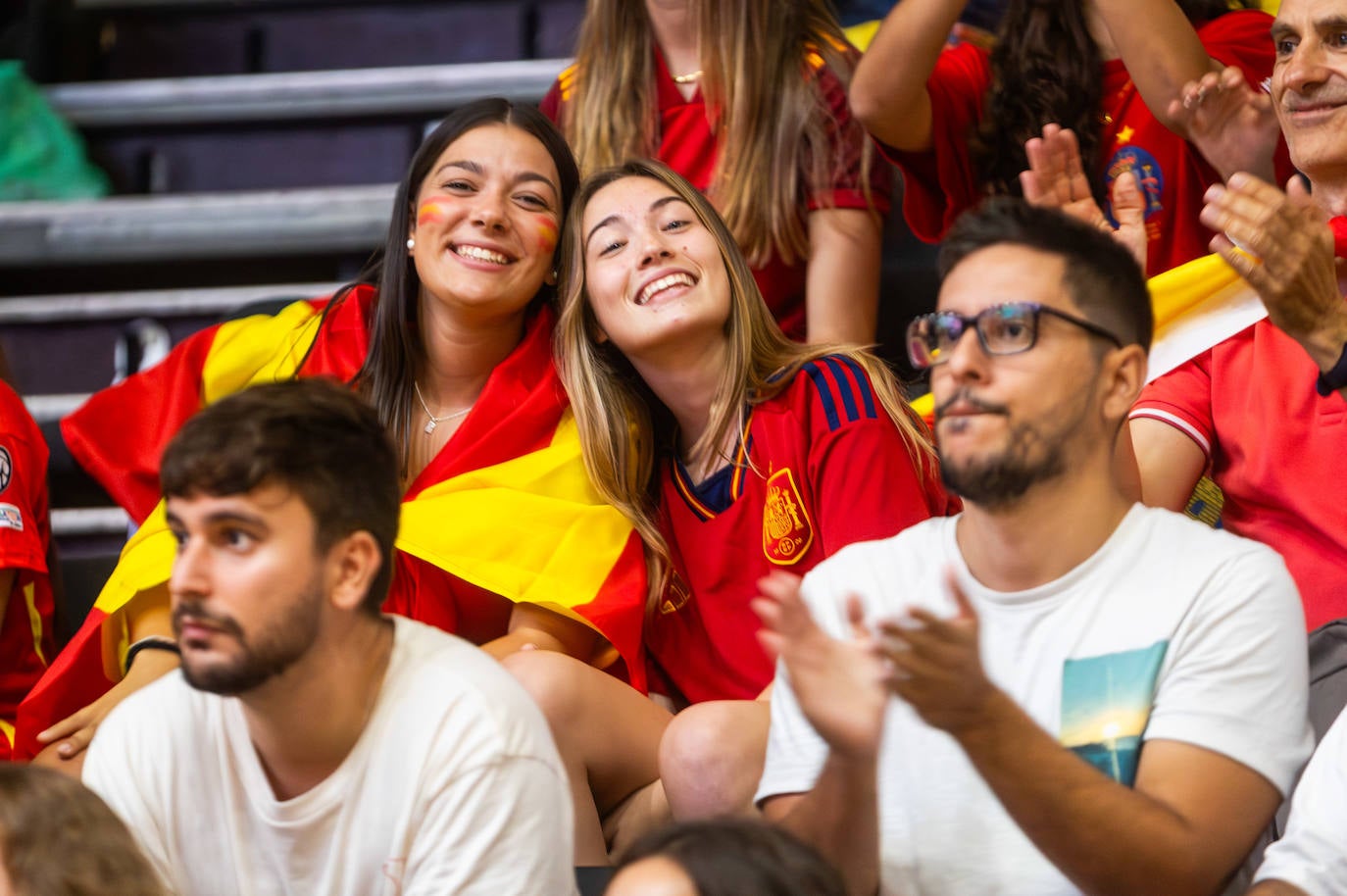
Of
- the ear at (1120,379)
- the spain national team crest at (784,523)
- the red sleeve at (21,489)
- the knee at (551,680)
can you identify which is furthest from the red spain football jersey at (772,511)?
the red sleeve at (21,489)

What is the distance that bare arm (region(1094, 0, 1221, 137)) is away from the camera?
6.78ft

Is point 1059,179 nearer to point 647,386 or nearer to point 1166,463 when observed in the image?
point 1166,463

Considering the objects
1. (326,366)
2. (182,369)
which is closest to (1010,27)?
(326,366)

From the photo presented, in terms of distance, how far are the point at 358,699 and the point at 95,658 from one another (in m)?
0.79

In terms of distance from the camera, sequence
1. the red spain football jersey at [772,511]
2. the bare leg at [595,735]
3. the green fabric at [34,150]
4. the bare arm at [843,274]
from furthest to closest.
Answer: the green fabric at [34,150] → the bare arm at [843,274] → the red spain football jersey at [772,511] → the bare leg at [595,735]

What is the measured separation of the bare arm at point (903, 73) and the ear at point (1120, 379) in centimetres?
86

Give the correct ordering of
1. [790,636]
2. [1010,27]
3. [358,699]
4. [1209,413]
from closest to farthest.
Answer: [790,636] → [358,699] → [1209,413] → [1010,27]

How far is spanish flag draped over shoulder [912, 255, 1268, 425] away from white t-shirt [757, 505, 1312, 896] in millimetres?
557

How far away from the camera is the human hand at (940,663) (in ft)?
3.59

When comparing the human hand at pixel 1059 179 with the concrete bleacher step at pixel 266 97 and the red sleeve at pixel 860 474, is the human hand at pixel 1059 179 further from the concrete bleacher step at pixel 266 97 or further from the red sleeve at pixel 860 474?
the concrete bleacher step at pixel 266 97

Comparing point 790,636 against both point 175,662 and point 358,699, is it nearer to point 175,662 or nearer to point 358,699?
point 358,699

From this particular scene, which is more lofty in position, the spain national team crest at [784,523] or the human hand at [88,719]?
the spain national team crest at [784,523]

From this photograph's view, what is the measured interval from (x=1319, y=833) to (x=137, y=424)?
63.3 inches

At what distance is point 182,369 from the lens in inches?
88.7
